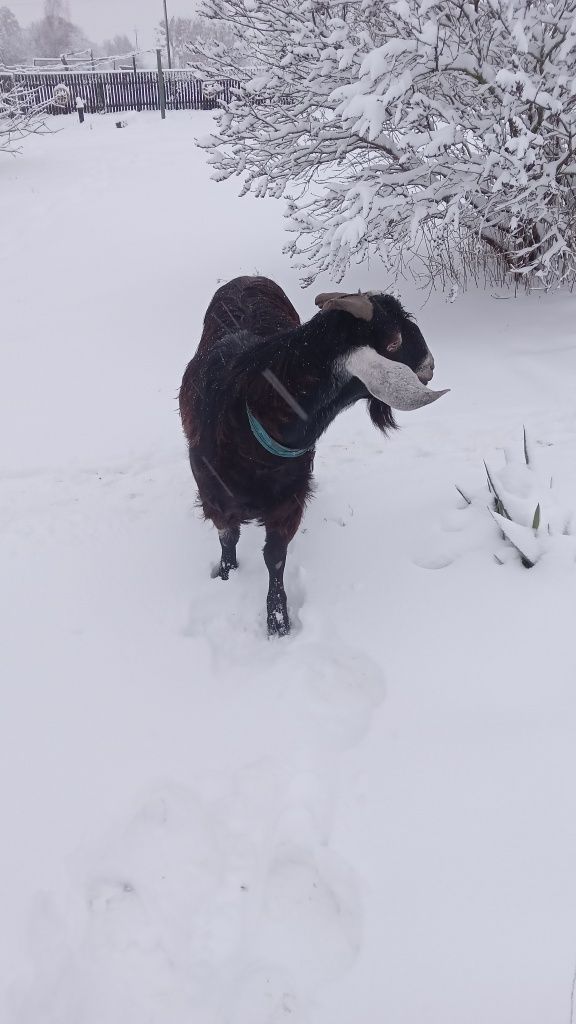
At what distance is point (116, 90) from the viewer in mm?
18109

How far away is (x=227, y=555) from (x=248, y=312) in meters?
1.26

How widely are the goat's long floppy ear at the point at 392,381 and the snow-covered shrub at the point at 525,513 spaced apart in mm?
1035

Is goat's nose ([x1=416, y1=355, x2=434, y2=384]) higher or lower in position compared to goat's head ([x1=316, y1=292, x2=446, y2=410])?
lower

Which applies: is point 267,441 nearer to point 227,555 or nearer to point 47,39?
point 227,555

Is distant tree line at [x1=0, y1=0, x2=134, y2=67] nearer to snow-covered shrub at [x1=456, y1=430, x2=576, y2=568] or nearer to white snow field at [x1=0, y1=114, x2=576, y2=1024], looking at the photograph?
white snow field at [x1=0, y1=114, x2=576, y2=1024]

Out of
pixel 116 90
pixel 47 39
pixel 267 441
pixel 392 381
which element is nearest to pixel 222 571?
pixel 267 441

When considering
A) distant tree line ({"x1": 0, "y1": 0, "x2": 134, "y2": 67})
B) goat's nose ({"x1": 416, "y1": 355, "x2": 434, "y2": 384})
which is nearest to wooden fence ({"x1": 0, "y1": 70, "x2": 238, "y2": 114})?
goat's nose ({"x1": 416, "y1": 355, "x2": 434, "y2": 384})

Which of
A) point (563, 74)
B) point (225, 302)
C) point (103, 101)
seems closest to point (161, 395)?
point (225, 302)

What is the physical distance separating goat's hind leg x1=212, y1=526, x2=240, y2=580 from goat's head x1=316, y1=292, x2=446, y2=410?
129cm

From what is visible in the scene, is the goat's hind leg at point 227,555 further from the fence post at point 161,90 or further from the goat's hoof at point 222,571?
the fence post at point 161,90

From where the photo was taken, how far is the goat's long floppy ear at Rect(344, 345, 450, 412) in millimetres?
1688

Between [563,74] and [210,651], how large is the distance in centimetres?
419

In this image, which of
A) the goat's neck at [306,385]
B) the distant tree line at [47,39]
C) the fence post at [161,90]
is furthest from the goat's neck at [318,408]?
the distant tree line at [47,39]

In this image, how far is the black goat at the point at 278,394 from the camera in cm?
185
